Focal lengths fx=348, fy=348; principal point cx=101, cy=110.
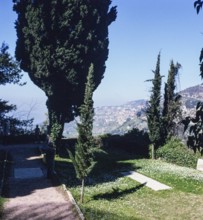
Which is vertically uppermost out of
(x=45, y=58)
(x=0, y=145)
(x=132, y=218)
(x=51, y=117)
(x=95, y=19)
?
(x=95, y=19)

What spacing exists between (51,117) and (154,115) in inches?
521

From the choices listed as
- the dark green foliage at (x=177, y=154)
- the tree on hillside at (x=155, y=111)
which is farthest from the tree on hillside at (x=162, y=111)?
the dark green foliage at (x=177, y=154)

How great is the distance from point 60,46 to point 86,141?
643 inches

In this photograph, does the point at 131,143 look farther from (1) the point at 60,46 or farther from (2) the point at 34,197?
(2) the point at 34,197

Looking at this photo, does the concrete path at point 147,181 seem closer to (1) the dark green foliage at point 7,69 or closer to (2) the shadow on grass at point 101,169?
(2) the shadow on grass at point 101,169

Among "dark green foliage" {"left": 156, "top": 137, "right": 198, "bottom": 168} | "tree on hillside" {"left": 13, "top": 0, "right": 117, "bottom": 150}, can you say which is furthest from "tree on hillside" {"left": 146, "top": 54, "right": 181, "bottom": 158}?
"tree on hillside" {"left": 13, "top": 0, "right": 117, "bottom": 150}

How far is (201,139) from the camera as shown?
255 inches

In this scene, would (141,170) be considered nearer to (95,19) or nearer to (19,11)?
(95,19)

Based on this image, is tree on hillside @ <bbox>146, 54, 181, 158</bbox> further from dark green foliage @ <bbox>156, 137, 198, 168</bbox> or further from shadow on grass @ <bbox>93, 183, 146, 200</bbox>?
shadow on grass @ <bbox>93, 183, 146, 200</bbox>

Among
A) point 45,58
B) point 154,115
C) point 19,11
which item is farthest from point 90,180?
point 19,11

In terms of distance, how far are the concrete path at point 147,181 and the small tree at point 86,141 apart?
7241 mm

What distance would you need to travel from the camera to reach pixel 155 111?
43.5 meters

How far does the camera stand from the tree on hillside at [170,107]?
4500 cm

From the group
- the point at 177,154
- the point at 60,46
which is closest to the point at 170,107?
the point at 177,154
